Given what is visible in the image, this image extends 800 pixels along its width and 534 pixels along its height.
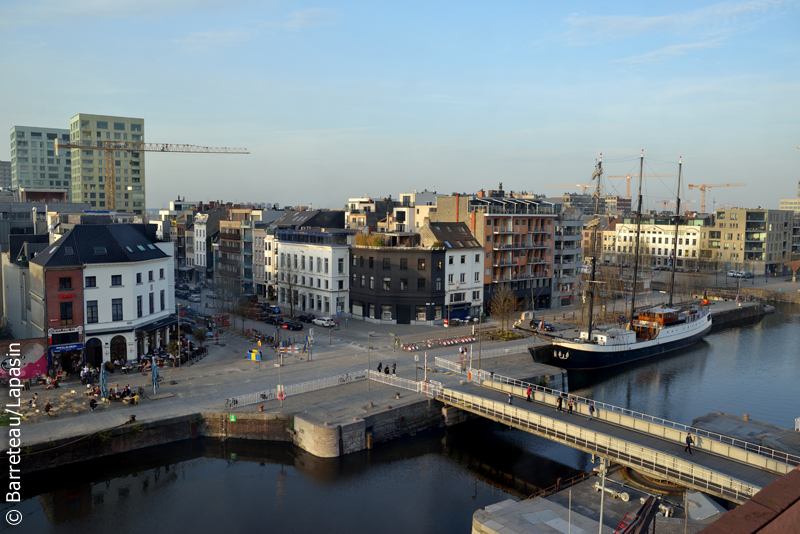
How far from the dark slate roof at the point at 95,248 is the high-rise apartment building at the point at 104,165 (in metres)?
107

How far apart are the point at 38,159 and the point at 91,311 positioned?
151 m

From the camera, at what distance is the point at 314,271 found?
80.9 meters

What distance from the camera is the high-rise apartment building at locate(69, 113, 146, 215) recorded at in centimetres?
15034

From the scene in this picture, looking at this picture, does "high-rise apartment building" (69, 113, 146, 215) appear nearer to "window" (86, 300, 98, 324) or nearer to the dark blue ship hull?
"window" (86, 300, 98, 324)

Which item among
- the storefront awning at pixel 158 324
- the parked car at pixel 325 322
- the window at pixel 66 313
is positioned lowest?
the parked car at pixel 325 322

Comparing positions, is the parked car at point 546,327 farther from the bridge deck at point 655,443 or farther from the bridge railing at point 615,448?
the bridge railing at point 615,448

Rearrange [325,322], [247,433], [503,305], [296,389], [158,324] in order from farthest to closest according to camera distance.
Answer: [325,322] → [503,305] → [158,324] → [296,389] → [247,433]

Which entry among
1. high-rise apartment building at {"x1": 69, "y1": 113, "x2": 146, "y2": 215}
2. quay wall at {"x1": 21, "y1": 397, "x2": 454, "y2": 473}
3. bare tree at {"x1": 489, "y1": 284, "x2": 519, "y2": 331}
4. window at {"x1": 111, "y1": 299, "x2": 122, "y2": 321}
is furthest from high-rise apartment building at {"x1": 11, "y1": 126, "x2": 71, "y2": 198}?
quay wall at {"x1": 21, "y1": 397, "x2": 454, "y2": 473}

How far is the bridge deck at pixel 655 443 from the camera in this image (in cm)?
2842

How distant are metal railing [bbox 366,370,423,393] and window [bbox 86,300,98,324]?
23.7m

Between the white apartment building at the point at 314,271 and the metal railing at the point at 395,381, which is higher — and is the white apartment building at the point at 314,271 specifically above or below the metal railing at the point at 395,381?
above

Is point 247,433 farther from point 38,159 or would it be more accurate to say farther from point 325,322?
point 38,159

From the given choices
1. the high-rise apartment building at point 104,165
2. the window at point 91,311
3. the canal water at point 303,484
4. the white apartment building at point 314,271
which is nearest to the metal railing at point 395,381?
the canal water at point 303,484

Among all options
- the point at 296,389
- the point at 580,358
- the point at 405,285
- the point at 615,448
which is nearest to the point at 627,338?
the point at 580,358
